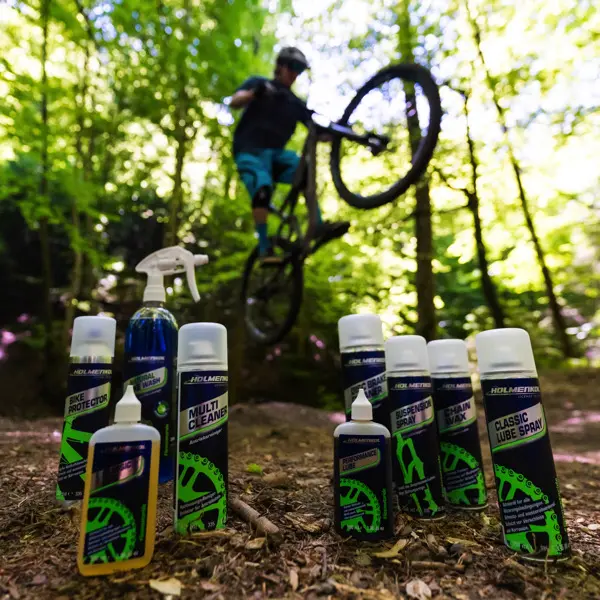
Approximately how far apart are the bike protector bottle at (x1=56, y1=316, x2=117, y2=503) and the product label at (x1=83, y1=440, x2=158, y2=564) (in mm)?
443

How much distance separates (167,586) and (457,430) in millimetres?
1057

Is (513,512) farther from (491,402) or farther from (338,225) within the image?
(338,225)

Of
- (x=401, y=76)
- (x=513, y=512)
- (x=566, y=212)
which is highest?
(x=566, y=212)

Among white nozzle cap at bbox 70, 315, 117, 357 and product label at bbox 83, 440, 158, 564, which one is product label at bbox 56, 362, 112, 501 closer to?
white nozzle cap at bbox 70, 315, 117, 357

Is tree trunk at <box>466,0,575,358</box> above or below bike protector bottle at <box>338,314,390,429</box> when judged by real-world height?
above

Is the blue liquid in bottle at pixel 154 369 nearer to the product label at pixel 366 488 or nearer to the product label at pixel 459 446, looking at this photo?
the product label at pixel 366 488

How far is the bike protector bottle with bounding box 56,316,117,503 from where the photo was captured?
4.75 ft

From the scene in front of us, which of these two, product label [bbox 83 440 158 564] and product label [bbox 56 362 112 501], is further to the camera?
product label [bbox 56 362 112 501]

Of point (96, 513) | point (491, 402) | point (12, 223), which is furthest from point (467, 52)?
point (12, 223)

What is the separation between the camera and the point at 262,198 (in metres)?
3.51

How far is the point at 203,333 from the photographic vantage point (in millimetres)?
1293

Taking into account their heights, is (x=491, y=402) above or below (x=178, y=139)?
below

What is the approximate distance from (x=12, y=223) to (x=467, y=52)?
909 centimetres

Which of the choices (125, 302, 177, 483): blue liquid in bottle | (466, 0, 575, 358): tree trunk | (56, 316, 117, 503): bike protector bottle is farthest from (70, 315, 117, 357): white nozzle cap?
(466, 0, 575, 358): tree trunk
